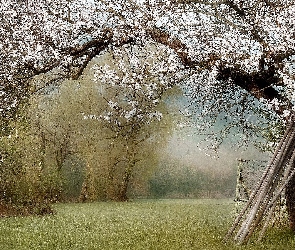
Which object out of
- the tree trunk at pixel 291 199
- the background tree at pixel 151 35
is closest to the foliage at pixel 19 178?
the background tree at pixel 151 35

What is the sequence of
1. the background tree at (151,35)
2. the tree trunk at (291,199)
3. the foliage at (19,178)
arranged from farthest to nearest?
the foliage at (19,178), the tree trunk at (291,199), the background tree at (151,35)

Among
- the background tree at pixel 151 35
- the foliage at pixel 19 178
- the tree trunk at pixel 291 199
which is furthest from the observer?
the foliage at pixel 19 178

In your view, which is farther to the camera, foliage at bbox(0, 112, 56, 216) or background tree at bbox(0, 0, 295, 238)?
foliage at bbox(0, 112, 56, 216)

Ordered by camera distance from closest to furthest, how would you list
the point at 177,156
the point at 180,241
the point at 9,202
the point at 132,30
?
the point at 180,241 → the point at 132,30 → the point at 9,202 → the point at 177,156

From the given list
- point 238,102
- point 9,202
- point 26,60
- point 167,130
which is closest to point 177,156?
point 167,130

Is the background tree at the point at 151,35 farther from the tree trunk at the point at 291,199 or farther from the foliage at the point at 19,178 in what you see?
the foliage at the point at 19,178

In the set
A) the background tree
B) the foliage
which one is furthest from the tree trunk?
the foliage

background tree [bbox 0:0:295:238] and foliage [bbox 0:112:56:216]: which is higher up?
background tree [bbox 0:0:295:238]

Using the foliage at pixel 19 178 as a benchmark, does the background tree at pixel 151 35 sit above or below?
above

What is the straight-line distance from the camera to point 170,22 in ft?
48.3

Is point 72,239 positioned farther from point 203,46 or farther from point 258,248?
point 203,46

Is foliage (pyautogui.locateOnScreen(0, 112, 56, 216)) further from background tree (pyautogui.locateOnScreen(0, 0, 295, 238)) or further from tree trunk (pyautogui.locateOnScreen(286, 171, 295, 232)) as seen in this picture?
tree trunk (pyautogui.locateOnScreen(286, 171, 295, 232))

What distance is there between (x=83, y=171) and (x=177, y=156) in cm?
881

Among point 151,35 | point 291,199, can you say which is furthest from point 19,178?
point 291,199
